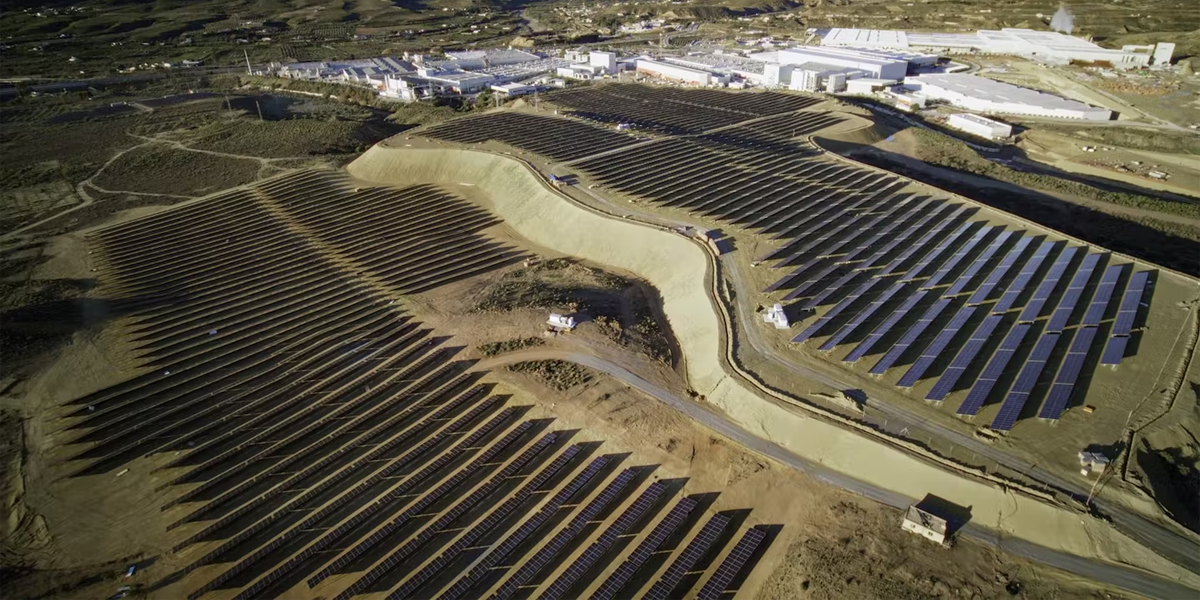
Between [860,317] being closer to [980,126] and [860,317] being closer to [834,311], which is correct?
[834,311]

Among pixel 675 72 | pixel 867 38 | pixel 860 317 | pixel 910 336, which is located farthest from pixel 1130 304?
pixel 867 38

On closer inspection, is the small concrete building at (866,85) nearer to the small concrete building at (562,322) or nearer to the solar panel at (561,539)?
the small concrete building at (562,322)

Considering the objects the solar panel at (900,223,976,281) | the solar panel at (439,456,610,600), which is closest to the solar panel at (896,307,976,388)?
the solar panel at (900,223,976,281)

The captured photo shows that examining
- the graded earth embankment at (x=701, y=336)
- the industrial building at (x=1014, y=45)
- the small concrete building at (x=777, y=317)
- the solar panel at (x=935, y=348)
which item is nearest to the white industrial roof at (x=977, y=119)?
the industrial building at (x=1014, y=45)

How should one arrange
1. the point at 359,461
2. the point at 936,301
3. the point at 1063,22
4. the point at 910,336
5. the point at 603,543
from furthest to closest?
the point at 1063,22 < the point at 936,301 < the point at 910,336 < the point at 359,461 < the point at 603,543

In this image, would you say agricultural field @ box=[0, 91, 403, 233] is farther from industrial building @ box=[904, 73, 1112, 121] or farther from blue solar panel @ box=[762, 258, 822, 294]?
industrial building @ box=[904, 73, 1112, 121]

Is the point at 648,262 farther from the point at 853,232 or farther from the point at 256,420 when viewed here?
the point at 256,420
